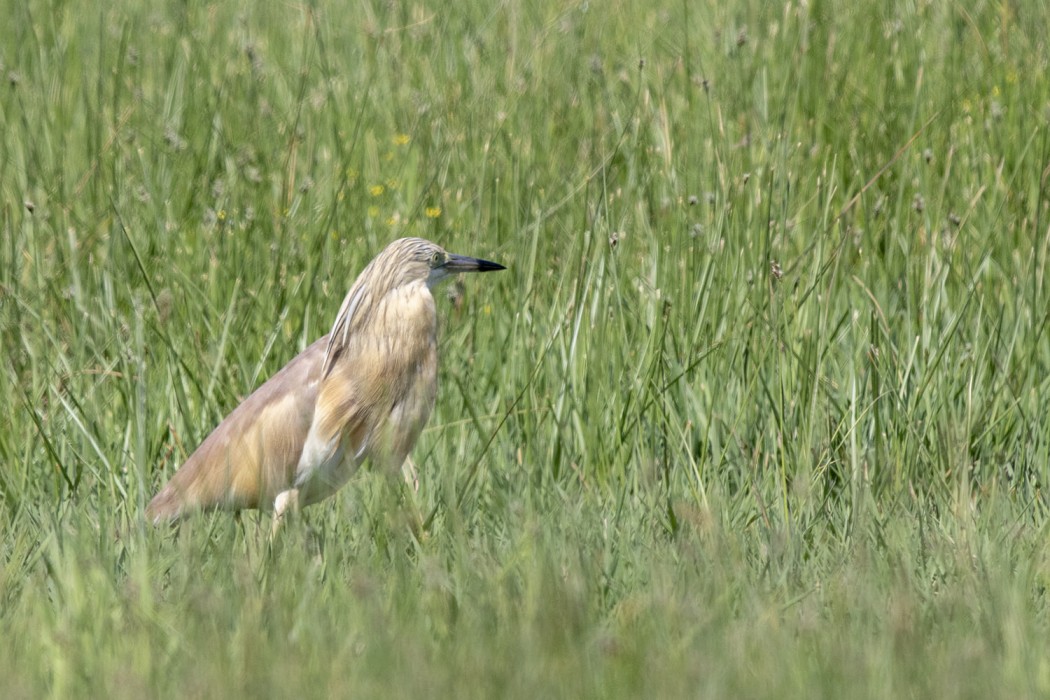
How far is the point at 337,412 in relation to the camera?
4113mm

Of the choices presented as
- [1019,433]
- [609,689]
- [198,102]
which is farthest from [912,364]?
[198,102]

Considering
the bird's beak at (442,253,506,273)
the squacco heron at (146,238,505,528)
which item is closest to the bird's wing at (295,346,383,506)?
the squacco heron at (146,238,505,528)

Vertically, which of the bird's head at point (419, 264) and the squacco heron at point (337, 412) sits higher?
the bird's head at point (419, 264)

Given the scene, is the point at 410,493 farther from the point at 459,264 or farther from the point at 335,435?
the point at 459,264

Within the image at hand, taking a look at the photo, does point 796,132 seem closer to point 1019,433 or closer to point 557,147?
point 557,147

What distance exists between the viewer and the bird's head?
4.28 meters

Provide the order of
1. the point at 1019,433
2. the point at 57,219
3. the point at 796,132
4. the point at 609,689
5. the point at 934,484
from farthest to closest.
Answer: the point at 796,132
the point at 57,219
the point at 1019,433
the point at 934,484
the point at 609,689

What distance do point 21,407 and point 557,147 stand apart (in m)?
2.73

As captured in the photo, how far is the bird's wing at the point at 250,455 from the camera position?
4035 millimetres

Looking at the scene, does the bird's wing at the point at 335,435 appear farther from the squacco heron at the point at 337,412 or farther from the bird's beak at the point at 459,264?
the bird's beak at the point at 459,264

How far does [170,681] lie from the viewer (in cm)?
282

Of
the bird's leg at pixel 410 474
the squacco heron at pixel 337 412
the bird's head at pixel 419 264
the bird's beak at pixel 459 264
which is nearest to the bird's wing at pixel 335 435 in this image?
the squacco heron at pixel 337 412

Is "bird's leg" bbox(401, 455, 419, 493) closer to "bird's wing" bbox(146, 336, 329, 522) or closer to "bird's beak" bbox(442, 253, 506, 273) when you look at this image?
"bird's wing" bbox(146, 336, 329, 522)

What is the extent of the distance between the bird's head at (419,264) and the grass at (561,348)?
27 centimetres
